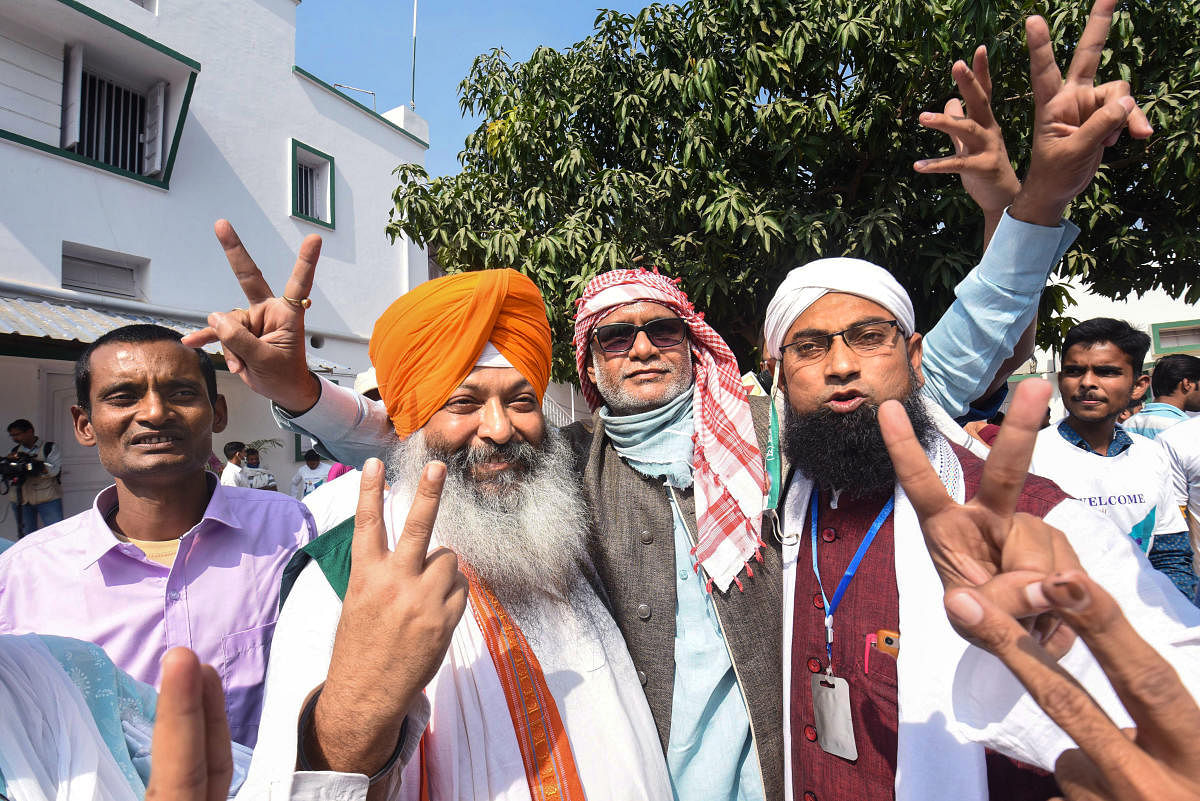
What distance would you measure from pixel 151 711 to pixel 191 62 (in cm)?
956

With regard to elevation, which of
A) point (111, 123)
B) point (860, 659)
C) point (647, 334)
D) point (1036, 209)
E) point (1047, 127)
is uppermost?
point (111, 123)

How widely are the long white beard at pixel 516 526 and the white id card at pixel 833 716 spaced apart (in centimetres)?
67

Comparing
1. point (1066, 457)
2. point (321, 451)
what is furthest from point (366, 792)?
point (1066, 457)

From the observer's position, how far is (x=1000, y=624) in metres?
0.78

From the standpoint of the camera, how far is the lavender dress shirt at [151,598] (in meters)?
1.83

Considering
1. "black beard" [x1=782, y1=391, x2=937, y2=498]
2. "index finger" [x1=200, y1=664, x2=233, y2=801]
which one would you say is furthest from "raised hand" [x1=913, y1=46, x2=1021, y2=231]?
"index finger" [x1=200, y1=664, x2=233, y2=801]

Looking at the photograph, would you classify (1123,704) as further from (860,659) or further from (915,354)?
(915,354)

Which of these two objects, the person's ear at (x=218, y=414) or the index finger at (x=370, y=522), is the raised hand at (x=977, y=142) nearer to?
the index finger at (x=370, y=522)

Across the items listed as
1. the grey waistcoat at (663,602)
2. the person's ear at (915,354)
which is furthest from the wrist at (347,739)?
the person's ear at (915,354)

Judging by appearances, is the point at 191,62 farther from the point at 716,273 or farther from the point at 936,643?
the point at 936,643

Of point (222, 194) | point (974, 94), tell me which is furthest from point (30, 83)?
point (974, 94)

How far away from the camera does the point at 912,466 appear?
945 mm

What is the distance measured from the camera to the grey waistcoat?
1687 mm

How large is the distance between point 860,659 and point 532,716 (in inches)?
29.8
